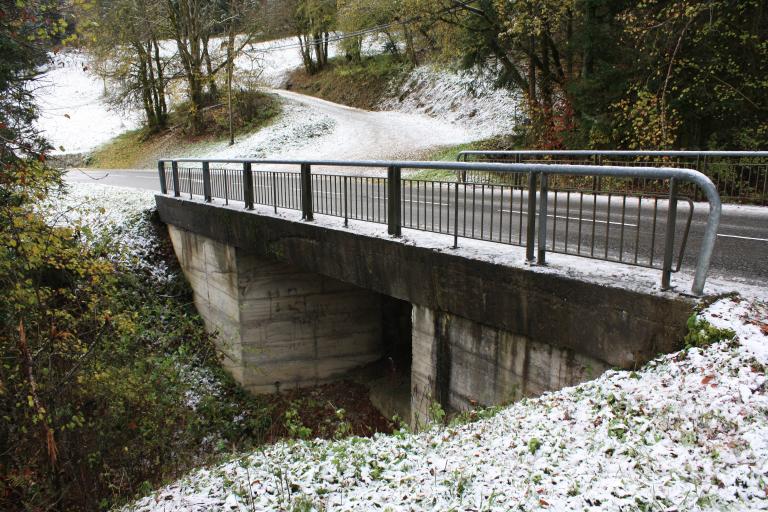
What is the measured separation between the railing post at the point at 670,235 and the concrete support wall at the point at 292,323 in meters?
7.81

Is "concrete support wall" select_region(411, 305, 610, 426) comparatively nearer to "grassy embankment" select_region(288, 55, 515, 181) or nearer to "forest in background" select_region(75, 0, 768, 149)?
"forest in background" select_region(75, 0, 768, 149)

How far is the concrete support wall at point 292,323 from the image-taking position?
11.6 meters

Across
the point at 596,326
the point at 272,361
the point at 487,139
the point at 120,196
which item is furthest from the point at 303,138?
the point at 596,326

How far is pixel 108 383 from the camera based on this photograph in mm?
7590

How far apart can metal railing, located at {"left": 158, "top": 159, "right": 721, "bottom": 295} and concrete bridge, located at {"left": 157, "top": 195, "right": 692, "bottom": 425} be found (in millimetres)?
379

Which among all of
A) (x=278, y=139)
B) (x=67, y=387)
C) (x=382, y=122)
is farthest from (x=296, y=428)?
(x=382, y=122)

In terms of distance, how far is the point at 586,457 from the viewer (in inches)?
142

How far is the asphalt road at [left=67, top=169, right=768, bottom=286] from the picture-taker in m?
5.43

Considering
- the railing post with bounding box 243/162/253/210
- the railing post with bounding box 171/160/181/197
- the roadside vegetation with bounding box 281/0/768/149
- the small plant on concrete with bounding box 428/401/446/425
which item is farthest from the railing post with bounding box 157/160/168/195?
the small plant on concrete with bounding box 428/401/446/425

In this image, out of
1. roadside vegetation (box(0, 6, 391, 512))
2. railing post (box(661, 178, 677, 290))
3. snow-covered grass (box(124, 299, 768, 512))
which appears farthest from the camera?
roadside vegetation (box(0, 6, 391, 512))

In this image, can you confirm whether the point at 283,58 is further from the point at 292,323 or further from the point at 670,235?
the point at 670,235

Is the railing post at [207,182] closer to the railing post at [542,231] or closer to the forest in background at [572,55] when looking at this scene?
the forest in background at [572,55]

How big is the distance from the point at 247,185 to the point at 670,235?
26.3ft

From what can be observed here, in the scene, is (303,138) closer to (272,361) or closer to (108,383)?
(272,361)
